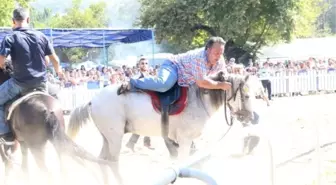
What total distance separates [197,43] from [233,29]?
7479mm

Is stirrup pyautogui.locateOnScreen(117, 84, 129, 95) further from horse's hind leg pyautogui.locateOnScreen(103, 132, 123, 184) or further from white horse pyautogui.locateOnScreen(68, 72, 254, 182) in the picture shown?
horse's hind leg pyautogui.locateOnScreen(103, 132, 123, 184)

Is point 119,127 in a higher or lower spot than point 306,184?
higher

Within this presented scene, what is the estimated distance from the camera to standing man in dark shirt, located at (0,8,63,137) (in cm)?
619

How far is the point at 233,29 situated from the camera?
3422 centimetres

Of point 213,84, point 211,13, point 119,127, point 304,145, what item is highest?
point 211,13

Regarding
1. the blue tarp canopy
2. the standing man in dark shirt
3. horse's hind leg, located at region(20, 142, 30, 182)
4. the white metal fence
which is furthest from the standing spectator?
the standing man in dark shirt

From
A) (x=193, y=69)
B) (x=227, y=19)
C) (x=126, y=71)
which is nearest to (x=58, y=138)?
(x=193, y=69)

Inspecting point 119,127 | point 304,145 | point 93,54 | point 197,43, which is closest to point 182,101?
point 119,127

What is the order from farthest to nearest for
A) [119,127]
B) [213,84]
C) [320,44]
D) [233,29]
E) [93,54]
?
[93,54] < [320,44] < [233,29] < [119,127] < [213,84]

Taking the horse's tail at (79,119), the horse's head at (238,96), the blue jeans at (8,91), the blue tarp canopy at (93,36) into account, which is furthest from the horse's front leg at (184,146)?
the blue tarp canopy at (93,36)

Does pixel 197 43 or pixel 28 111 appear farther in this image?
pixel 197 43

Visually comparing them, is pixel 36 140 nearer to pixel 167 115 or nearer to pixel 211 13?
pixel 167 115

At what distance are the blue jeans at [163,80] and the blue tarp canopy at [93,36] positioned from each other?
18329 millimetres

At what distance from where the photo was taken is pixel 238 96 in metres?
6.98
